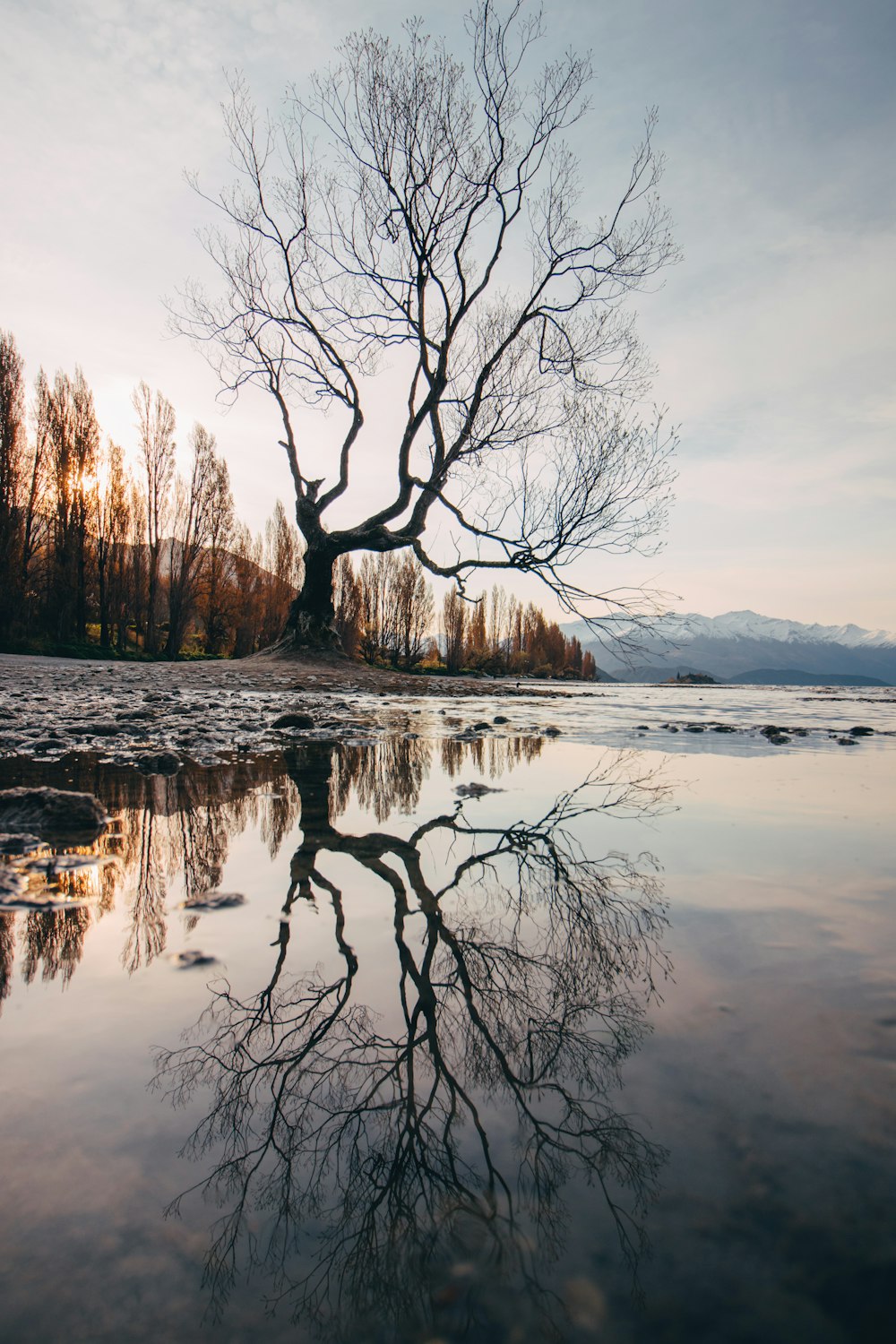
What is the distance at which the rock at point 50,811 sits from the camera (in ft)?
7.96

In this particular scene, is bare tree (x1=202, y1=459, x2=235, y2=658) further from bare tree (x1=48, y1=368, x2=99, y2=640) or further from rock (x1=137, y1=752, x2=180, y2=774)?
rock (x1=137, y1=752, x2=180, y2=774)

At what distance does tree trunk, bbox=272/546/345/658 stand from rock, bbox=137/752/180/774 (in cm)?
1050

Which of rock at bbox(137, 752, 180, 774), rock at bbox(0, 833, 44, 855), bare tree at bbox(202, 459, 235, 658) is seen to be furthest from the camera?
bare tree at bbox(202, 459, 235, 658)

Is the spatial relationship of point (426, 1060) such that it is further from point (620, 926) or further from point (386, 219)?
point (386, 219)

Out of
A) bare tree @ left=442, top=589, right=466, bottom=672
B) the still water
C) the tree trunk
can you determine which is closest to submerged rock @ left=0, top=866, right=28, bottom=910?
the still water

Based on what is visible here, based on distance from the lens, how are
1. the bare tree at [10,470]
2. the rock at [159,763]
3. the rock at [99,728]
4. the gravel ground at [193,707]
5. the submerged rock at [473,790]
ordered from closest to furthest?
the submerged rock at [473,790] < the rock at [159,763] < the gravel ground at [193,707] < the rock at [99,728] < the bare tree at [10,470]

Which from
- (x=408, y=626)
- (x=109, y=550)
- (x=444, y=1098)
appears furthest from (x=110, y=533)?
(x=444, y=1098)

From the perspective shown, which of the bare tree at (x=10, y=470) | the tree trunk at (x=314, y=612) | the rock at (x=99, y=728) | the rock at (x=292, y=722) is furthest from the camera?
the bare tree at (x=10, y=470)

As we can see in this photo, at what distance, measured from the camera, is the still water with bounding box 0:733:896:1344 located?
0.69 meters

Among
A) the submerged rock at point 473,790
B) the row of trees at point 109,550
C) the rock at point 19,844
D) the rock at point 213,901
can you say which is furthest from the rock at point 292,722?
the row of trees at point 109,550

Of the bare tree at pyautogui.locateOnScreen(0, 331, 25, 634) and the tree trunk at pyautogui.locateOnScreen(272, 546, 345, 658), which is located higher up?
the bare tree at pyautogui.locateOnScreen(0, 331, 25, 634)

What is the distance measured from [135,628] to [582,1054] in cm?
3530

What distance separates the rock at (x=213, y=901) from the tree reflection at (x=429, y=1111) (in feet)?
0.50

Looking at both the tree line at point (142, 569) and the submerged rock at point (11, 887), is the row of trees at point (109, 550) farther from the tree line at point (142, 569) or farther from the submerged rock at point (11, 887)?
the submerged rock at point (11, 887)
